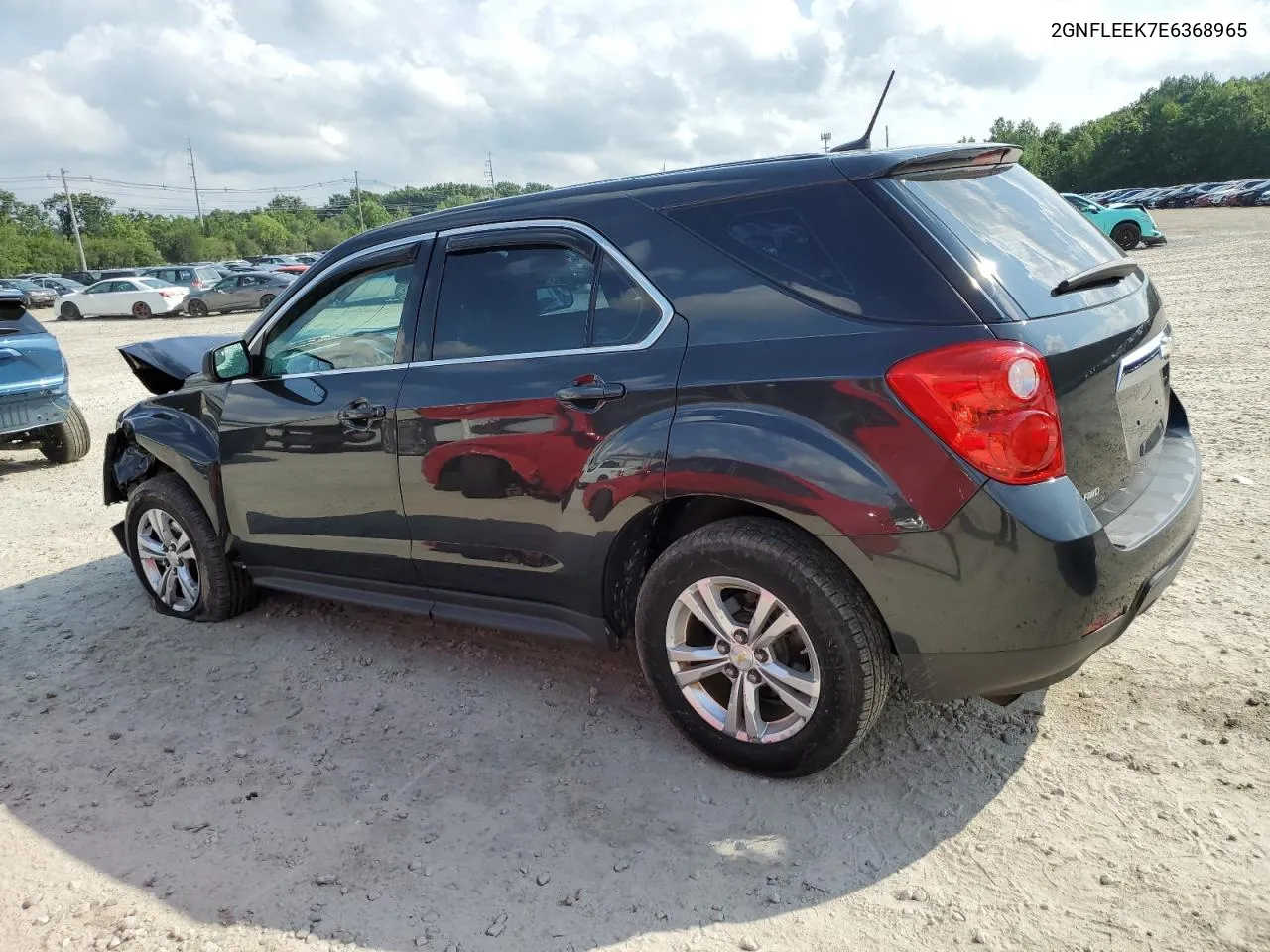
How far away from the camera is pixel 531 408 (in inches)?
126

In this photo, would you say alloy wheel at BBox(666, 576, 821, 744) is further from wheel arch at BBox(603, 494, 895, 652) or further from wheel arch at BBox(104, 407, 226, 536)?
wheel arch at BBox(104, 407, 226, 536)

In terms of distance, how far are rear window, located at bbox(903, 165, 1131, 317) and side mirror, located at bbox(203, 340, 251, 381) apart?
285cm

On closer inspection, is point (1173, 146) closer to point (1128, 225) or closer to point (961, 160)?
point (1128, 225)

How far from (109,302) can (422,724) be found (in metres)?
32.2

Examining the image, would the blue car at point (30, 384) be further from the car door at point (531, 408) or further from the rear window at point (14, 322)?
the car door at point (531, 408)

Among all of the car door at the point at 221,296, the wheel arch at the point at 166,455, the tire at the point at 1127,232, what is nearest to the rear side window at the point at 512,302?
the wheel arch at the point at 166,455

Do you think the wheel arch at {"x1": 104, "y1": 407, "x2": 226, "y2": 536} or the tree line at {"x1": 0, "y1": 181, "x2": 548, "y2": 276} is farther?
the tree line at {"x1": 0, "y1": 181, "x2": 548, "y2": 276}

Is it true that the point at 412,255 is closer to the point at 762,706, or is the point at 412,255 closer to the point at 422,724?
the point at 422,724

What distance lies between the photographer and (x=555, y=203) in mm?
3330

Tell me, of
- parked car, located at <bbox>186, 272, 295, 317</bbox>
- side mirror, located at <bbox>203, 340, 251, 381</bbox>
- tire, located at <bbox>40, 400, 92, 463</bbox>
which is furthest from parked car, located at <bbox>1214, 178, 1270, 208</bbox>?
side mirror, located at <bbox>203, 340, 251, 381</bbox>

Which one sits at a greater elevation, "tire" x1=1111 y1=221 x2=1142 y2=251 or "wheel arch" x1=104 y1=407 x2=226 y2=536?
"tire" x1=1111 y1=221 x2=1142 y2=251

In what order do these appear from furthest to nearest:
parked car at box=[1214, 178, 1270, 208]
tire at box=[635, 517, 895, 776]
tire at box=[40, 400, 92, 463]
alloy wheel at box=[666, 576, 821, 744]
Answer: parked car at box=[1214, 178, 1270, 208]
tire at box=[40, 400, 92, 463]
alloy wheel at box=[666, 576, 821, 744]
tire at box=[635, 517, 895, 776]

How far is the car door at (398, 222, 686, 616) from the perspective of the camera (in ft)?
9.87

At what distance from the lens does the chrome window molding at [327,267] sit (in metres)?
3.72
